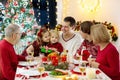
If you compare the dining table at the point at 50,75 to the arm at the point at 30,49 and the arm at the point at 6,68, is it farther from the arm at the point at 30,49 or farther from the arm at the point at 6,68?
the arm at the point at 30,49

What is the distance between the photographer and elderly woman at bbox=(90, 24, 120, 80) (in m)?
2.83

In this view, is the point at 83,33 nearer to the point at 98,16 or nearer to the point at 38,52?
the point at 38,52

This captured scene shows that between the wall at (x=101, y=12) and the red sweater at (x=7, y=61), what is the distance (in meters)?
2.81

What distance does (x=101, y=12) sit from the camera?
579 centimetres

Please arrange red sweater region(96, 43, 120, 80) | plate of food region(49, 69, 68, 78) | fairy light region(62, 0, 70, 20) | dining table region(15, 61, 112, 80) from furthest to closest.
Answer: fairy light region(62, 0, 70, 20) → red sweater region(96, 43, 120, 80) → plate of food region(49, 69, 68, 78) → dining table region(15, 61, 112, 80)

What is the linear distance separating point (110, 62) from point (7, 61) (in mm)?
1038

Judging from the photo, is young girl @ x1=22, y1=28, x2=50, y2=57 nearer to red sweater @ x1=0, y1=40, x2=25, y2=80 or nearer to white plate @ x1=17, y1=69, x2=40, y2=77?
red sweater @ x1=0, y1=40, x2=25, y2=80

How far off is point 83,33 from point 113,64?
0.89 metres

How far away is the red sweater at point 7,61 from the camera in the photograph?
2891 mm

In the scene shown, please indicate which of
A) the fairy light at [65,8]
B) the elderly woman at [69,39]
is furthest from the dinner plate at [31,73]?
the fairy light at [65,8]

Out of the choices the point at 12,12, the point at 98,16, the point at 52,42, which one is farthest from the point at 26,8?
the point at 52,42

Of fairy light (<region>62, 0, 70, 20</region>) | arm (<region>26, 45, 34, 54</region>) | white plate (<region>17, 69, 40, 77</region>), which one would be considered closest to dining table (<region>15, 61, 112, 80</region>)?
white plate (<region>17, 69, 40, 77</region>)

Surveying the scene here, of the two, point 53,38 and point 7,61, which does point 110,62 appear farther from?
point 53,38

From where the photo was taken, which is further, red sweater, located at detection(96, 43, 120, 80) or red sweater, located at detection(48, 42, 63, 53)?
red sweater, located at detection(48, 42, 63, 53)
